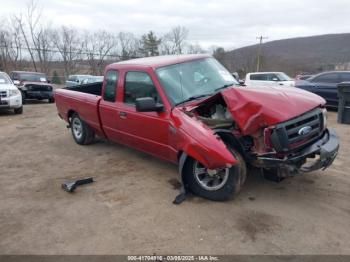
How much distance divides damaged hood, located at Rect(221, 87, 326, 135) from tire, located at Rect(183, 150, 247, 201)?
448mm

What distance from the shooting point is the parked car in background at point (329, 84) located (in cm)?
1215

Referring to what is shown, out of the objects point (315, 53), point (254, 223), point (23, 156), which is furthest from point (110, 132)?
point (315, 53)

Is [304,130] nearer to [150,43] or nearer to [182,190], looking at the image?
[182,190]

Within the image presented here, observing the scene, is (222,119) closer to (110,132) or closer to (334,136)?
(334,136)

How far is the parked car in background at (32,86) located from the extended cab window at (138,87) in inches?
497

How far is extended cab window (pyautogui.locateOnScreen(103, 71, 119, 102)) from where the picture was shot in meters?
5.85

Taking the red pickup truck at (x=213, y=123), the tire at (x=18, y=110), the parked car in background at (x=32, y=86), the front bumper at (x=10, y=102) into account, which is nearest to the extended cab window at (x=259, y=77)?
the parked car in background at (x=32, y=86)

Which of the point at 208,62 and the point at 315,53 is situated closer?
the point at 208,62

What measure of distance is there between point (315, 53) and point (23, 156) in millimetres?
82278

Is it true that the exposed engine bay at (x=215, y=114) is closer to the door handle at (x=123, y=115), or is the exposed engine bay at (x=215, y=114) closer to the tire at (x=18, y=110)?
the door handle at (x=123, y=115)

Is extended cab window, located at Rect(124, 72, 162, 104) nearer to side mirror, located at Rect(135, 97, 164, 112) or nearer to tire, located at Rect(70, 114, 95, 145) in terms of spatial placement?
side mirror, located at Rect(135, 97, 164, 112)

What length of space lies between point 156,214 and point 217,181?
91 centimetres

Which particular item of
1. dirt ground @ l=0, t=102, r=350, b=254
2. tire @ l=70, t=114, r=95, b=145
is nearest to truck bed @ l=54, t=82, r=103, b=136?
tire @ l=70, t=114, r=95, b=145

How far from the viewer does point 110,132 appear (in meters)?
6.20
